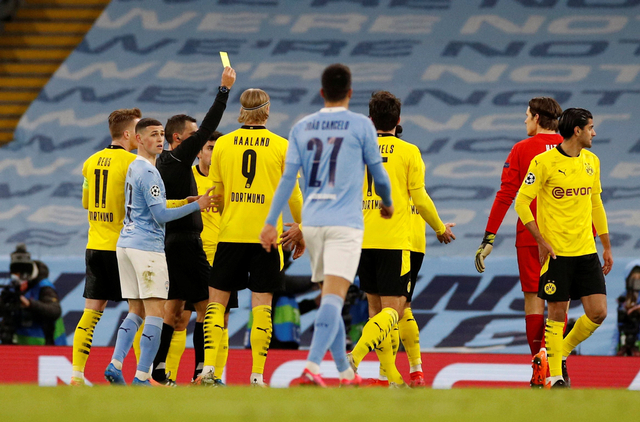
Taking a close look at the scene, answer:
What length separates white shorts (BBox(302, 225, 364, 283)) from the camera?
214 inches

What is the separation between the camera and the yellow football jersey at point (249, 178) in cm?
706

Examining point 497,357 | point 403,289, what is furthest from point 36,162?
point 403,289

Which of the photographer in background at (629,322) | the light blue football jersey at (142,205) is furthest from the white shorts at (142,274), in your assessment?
the photographer in background at (629,322)

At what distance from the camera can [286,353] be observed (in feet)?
33.6

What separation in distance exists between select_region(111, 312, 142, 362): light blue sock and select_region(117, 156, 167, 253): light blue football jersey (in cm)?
64

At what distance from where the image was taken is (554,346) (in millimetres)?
7258

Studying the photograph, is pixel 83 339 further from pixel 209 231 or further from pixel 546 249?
pixel 546 249

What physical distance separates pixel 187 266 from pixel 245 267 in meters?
0.86

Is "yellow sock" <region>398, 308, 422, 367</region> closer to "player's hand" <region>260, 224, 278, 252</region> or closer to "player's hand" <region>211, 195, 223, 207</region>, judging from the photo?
"player's hand" <region>211, 195, 223, 207</region>

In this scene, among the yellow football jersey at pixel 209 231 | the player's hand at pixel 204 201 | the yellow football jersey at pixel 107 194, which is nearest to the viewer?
the player's hand at pixel 204 201

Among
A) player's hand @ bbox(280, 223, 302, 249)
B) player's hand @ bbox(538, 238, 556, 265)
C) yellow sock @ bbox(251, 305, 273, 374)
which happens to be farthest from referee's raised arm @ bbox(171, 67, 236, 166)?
player's hand @ bbox(538, 238, 556, 265)

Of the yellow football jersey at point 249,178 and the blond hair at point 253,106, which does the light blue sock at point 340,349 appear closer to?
the yellow football jersey at point 249,178

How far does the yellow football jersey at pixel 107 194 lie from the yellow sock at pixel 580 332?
393 centimetres

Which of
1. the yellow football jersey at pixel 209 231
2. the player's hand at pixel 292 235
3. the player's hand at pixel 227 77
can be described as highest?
the player's hand at pixel 227 77
